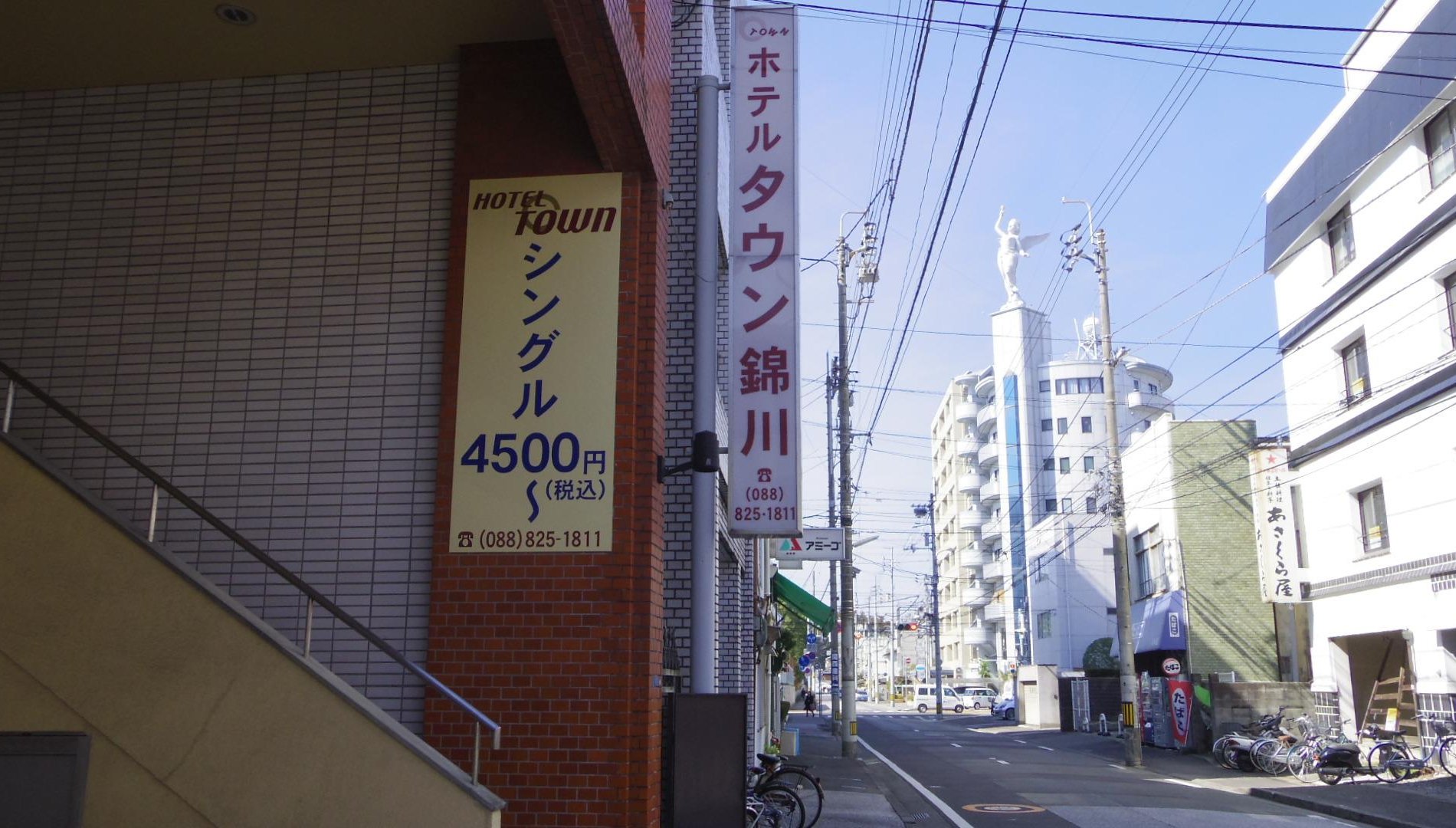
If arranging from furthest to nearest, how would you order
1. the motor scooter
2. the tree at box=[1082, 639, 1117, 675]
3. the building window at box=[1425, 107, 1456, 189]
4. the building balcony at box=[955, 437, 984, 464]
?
1. the building balcony at box=[955, 437, 984, 464]
2. the tree at box=[1082, 639, 1117, 675]
3. the building window at box=[1425, 107, 1456, 189]
4. the motor scooter

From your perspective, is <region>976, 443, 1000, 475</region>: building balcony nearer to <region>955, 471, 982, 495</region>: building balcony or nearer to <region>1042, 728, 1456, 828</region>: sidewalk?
<region>955, 471, 982, 495</region>: building balcony

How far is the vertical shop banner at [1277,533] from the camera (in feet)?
82.8

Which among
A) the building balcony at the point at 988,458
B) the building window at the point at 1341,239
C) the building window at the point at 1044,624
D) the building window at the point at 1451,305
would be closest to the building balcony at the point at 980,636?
the building balcony at the point at 988,458

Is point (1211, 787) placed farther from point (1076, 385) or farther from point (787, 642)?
point (1076, 385)

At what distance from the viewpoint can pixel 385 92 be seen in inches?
348

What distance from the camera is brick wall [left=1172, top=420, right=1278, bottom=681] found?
32375 millimetres

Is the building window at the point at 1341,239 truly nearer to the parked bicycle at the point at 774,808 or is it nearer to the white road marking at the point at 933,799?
the white road marking at the point at 933,799

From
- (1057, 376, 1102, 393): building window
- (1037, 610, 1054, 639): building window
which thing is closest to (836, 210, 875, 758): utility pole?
(1037, 610, 1054, 639): building window

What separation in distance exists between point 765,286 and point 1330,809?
11629 mm

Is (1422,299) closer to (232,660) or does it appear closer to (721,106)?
(721,106)

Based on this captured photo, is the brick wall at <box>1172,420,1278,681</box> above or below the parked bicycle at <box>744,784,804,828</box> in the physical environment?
above

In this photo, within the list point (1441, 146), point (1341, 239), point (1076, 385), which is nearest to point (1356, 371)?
point (1341, 239)

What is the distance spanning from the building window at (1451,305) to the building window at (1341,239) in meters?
3.57

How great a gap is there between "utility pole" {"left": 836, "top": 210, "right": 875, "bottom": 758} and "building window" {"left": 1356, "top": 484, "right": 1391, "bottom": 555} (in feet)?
34.7
